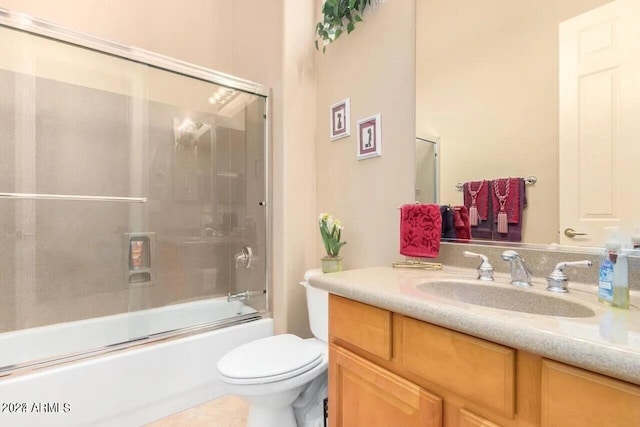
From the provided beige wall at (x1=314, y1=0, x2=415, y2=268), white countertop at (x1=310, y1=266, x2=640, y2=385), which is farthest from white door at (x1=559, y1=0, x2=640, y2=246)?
beige wall at (x1=314, y1=0, x2=415, y2=268)

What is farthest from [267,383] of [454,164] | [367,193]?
[454,164]

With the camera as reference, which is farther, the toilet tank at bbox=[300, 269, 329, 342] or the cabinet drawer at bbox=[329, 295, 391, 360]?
the toilet tank at bbox=[300, 269, 329, 342]

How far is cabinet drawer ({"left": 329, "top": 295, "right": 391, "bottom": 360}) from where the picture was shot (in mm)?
831

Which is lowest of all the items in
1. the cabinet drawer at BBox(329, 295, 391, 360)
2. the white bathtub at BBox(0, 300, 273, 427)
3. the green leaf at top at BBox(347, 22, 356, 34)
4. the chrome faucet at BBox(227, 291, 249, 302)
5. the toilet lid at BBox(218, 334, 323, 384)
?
the white bathtub at BBox(0, 300, 273, 427)

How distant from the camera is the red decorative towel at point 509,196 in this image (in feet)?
3.55

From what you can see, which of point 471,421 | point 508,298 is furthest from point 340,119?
point 471,421

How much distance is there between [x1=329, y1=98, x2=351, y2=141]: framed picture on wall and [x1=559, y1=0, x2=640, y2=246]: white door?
947mm

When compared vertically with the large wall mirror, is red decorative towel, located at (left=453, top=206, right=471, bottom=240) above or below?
below

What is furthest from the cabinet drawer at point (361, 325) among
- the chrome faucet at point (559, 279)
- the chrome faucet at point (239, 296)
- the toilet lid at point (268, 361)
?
the chrome faucet at point (239, 296)

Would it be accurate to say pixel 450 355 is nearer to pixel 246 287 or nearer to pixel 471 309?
pixel 471 309

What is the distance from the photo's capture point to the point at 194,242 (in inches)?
88.1

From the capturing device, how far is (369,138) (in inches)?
61.7

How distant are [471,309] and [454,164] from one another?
2.51 feet

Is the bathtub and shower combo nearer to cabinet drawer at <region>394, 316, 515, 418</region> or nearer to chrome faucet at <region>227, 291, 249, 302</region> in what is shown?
chrome faucet at <region>227, 291, 249, 302</region>
